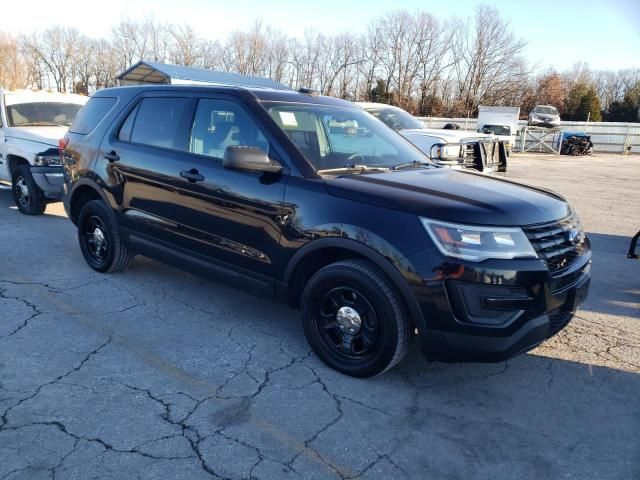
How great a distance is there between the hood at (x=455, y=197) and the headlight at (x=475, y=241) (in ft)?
0.15

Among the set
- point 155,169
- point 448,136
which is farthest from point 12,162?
point 448,136

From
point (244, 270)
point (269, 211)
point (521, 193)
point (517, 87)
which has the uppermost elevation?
point (517, 87)

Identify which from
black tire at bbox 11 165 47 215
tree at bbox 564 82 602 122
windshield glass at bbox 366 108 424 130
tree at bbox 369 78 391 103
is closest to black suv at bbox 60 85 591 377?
black tire at bbox 11 165 47 215

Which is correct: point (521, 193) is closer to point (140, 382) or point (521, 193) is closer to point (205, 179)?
point (205, 179)

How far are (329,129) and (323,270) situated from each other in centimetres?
129

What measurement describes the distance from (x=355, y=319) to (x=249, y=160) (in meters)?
1.25

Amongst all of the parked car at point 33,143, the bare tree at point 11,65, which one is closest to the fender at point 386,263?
the parked car at point 33,143

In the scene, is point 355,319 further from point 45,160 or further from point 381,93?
point 381,93

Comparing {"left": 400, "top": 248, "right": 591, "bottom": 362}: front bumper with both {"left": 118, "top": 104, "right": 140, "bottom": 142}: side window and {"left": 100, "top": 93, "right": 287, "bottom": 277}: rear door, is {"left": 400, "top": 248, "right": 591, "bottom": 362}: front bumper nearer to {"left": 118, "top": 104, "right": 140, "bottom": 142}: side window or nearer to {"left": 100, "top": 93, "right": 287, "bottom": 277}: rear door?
{"left": 100, "top": 93, "right": 287, "bottom": 277}: rear door

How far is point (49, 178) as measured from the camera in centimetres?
714

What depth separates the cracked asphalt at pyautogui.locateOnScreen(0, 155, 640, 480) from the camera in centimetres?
248

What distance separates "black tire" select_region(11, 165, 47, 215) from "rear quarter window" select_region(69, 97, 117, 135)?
9.20 feet

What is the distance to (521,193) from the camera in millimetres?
3289

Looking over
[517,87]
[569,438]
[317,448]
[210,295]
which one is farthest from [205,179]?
[517,87]
